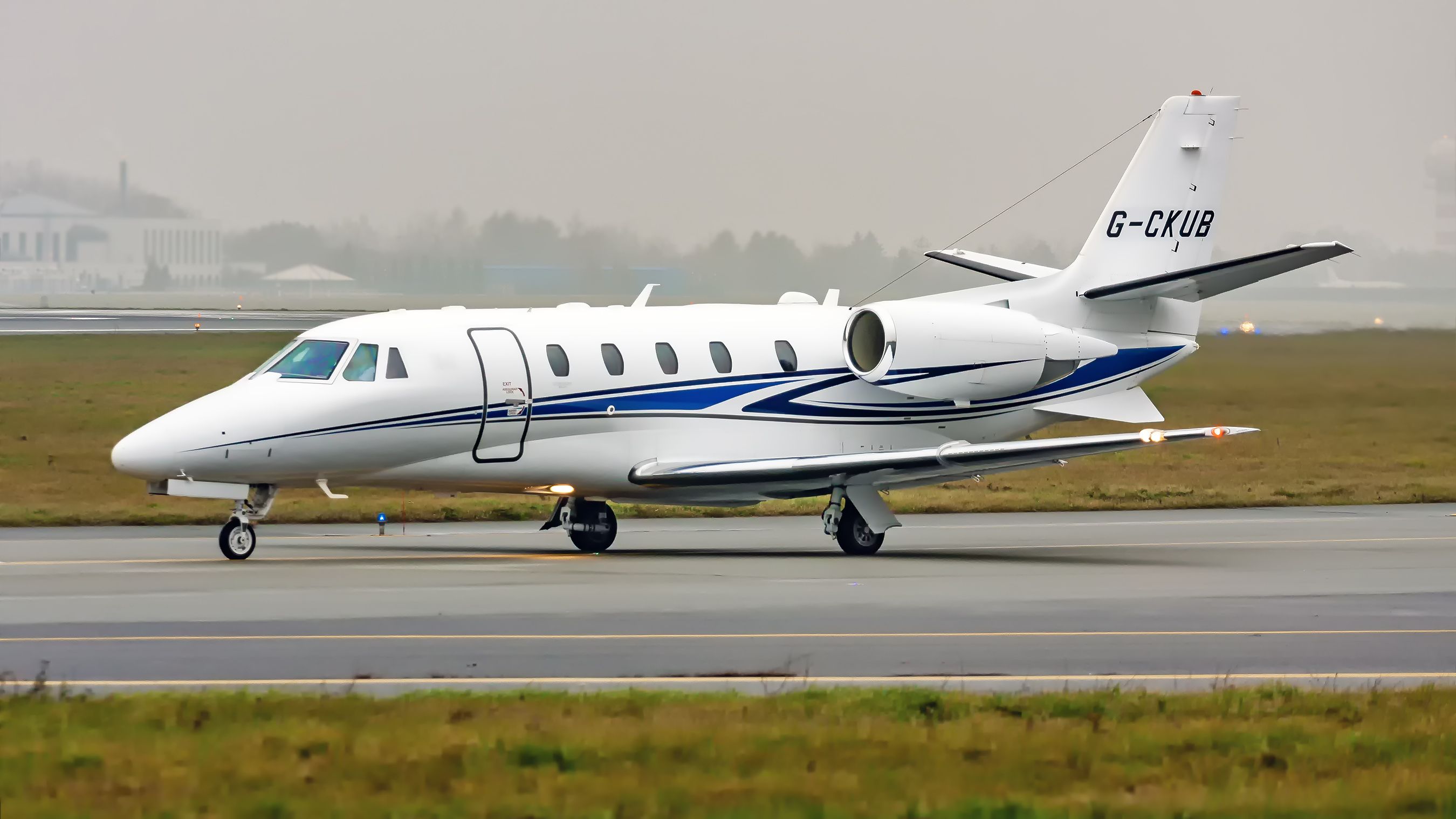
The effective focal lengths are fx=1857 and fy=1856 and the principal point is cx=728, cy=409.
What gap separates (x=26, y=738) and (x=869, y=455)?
15.2m

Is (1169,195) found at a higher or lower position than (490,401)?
higher

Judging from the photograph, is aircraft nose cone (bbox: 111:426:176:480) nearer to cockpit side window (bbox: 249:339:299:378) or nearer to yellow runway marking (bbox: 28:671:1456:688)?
cockpit side window (bbox: 249:339:299:378)

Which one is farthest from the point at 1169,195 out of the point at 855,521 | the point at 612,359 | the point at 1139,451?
the point at 1139,451

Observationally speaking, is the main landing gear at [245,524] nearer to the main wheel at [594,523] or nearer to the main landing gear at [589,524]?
the main landing gear at [589,524]

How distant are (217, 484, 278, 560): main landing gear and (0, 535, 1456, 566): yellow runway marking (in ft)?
0.55

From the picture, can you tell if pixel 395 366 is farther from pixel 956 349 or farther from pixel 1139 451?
pixel 1139 451

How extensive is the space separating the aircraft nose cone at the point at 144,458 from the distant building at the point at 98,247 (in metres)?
37.1

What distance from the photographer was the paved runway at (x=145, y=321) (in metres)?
60.1

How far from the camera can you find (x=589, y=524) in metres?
25.7

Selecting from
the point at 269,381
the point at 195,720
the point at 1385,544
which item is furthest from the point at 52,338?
the point at 195,720

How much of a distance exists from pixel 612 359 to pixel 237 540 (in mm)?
5394

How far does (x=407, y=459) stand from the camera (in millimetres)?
23078

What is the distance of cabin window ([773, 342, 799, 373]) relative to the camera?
26141 mm

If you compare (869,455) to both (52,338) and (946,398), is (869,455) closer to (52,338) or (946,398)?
(946,398)
